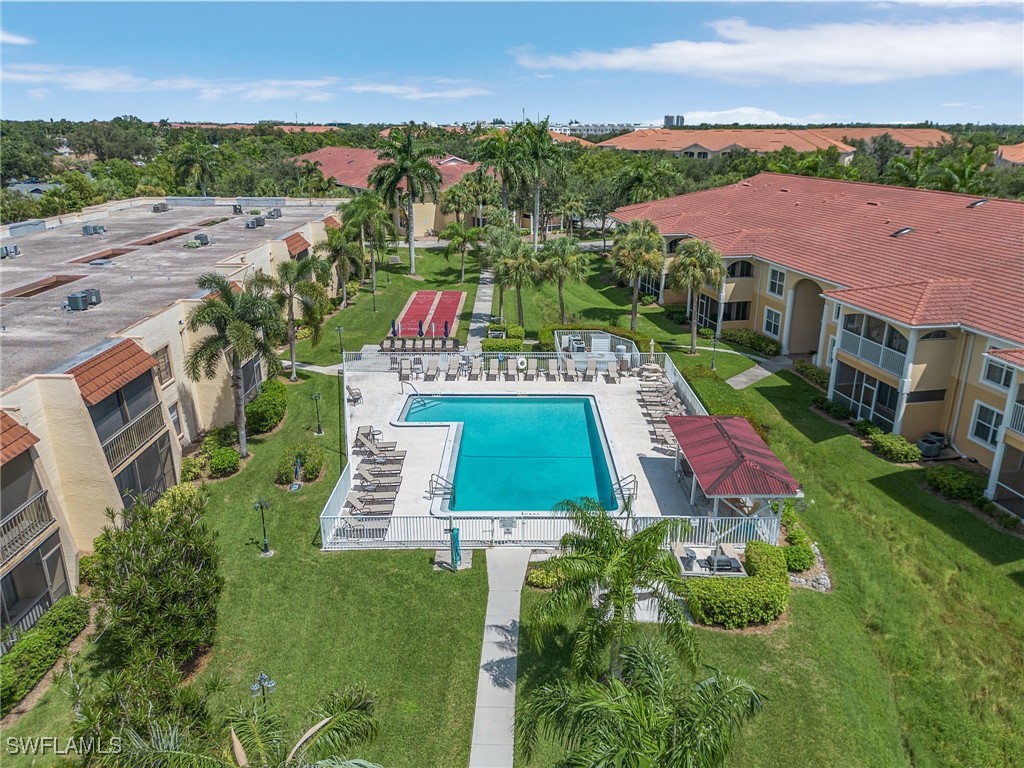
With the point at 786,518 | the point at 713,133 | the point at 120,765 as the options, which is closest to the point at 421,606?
the point at 120,765

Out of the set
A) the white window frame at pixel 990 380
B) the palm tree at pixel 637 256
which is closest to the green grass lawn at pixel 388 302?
the palm tree at pixel 637 256

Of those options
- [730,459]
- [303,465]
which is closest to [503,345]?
[303,465]

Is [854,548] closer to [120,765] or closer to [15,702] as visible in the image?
[120,765]

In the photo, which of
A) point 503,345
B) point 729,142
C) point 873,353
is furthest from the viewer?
point 729,142

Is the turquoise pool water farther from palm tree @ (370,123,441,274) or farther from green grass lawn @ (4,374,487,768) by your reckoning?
palm tree @ (370,123,441,274)

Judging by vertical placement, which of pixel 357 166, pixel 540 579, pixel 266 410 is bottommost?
pixel 540 579

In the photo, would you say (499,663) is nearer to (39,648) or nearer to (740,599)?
(740,599)
